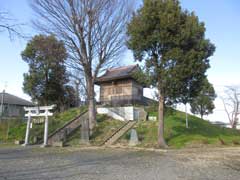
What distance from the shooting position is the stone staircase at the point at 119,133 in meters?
17.2

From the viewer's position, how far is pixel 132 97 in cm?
2792

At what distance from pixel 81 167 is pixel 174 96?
869 centimetres

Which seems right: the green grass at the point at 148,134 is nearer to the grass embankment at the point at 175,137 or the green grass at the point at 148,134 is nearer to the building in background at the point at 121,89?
the grass embankment at the point at 175,137

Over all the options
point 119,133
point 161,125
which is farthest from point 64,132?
point 161,125

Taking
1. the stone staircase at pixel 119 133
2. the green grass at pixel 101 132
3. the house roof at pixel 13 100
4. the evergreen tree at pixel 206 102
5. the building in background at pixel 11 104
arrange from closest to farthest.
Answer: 1. the stone staircase at pixel 119 133
2. the green grass at pixel 101 132
3. the building in background at pixel 11 104
4. the house roof at pixel 13 100
5. the evergreen tree at pixel 206 102

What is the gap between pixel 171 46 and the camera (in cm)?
1491

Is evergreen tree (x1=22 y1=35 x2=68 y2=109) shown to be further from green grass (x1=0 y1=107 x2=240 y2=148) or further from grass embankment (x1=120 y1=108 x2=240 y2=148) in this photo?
grass embankment (x1=120 y1=108 x2=240 y2=148)

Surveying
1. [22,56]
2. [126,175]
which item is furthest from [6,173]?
[22,56]

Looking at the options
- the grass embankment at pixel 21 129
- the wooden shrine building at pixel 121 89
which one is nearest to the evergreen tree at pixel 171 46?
the grass embankment at pixel 21 129

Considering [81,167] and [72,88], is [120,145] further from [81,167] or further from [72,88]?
[72,88]

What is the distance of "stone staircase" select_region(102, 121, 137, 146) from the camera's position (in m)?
17.2

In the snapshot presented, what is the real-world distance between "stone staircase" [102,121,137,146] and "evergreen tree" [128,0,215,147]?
3.59m

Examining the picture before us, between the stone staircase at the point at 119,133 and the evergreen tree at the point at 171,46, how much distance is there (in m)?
3.59

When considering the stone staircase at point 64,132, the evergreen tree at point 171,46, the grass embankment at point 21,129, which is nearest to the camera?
the evergreen tree at point 171,46
